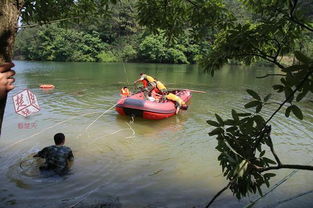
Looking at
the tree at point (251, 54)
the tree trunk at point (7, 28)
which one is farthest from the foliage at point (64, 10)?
the tree trunk at point (7, 28)

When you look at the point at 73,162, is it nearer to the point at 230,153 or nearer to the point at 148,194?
the point at 148,194

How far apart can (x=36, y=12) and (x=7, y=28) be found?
2.03 m

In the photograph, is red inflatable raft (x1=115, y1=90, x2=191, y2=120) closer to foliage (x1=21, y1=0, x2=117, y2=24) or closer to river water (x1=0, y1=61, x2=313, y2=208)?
river water (x1=0, y1=61, x2=313, y2=208)

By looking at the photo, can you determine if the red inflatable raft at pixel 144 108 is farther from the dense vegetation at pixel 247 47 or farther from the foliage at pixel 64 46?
the foliage at pixel 64 46

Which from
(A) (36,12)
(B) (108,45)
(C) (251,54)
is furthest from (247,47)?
(B) (108,45)

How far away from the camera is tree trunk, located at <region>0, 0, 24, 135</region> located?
70.0 inches

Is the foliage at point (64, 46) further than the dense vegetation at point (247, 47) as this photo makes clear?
Yes

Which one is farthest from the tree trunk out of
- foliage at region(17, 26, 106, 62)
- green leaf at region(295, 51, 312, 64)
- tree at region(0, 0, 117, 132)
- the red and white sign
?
foliage at region(17, 26, 106, 62)

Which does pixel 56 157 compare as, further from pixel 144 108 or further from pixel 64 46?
pixel 64 46

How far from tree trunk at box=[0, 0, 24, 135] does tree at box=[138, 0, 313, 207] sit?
1380 mm

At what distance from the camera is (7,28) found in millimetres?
1812

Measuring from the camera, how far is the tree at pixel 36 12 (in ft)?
5.90

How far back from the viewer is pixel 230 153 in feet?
5.73

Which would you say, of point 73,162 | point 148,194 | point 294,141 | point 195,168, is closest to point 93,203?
point 148,194
